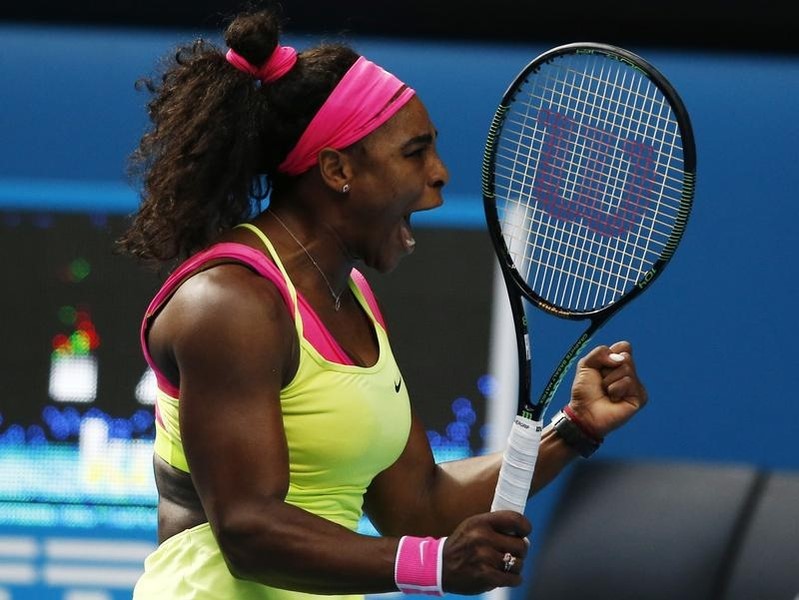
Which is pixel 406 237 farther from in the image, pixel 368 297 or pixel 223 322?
pixel 223 322

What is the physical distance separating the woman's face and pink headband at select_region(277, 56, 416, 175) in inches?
0.6

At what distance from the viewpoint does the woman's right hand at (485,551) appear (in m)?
1.55

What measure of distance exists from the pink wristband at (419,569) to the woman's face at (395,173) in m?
0.42

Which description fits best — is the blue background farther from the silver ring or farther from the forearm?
the silver ring

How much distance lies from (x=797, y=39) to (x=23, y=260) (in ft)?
6.16

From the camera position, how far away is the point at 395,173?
5.81ft

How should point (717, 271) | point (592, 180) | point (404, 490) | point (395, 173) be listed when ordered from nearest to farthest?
point (395, 173) → point (404, 490) → point (592, 180) → point (717, 271)

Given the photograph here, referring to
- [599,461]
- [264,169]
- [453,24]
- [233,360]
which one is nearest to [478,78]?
[453,24]

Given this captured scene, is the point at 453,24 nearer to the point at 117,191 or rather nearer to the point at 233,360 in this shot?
the point at 117,191

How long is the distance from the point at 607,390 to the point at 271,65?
58cm

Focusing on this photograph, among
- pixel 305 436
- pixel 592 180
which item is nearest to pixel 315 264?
pixel 305 436

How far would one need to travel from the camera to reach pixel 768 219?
11.4 feet

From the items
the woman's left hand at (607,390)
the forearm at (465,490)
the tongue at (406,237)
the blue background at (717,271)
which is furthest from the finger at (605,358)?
the blue background at (717,271)

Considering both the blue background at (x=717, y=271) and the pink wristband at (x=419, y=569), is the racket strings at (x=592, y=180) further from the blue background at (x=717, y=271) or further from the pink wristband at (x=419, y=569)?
the pink wristband at (x=419, y=569)
